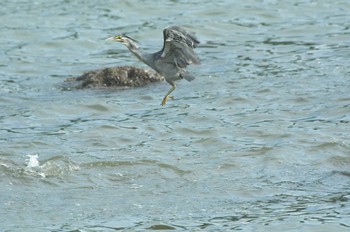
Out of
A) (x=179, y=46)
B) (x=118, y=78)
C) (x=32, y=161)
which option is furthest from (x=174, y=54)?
(x=118, y=78)

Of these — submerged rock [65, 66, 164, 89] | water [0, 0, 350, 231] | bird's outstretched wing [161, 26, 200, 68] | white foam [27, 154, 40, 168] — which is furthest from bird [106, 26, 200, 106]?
submerged rock [65, 66, 164, 89]

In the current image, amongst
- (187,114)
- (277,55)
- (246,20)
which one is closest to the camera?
(187,114)

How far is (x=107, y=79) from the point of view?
14.1 m

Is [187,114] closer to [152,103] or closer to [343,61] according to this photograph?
[152,103]

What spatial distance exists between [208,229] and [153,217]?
60 cm

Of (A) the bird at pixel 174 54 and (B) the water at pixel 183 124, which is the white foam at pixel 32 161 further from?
(A) the bird at pixel 174 54

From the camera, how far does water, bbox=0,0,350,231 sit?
9000mm

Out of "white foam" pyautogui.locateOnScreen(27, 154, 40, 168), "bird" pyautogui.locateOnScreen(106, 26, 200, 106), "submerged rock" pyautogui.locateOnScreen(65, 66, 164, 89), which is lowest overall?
"white foam" pyautogui.locateOnScreen(27, 154, 40, 168)

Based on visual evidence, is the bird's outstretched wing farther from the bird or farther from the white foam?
the white foam

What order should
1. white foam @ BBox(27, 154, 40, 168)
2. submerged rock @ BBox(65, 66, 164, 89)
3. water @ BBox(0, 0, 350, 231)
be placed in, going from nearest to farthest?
water @ BBox(0, 0, 350, 231) → white foam @ BBox(27, 154, 40, 168) → submerged rock @ BBox(65, 66, 164, 89)

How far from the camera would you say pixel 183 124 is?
40.4ft

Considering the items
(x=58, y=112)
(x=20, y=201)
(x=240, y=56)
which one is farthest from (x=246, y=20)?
(x=20, y=201)

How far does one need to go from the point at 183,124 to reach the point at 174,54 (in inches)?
77.6

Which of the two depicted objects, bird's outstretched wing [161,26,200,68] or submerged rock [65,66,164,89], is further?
submerged rock [65,66,164,89]
